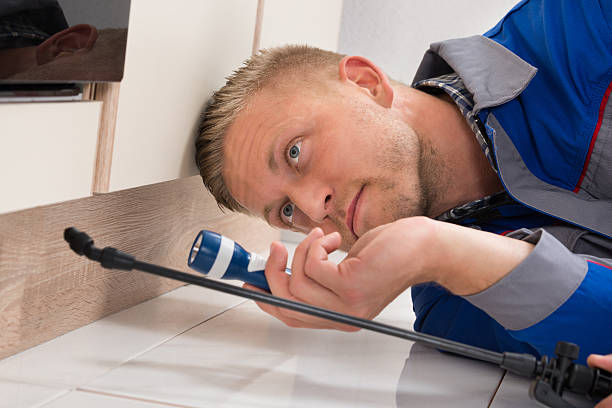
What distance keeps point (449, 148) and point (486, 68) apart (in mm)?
139

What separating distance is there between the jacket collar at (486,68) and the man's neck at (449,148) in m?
0.07

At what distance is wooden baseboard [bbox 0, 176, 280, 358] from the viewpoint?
0.81 metres

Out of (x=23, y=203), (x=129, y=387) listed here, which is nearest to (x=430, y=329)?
(x=129, y=387)

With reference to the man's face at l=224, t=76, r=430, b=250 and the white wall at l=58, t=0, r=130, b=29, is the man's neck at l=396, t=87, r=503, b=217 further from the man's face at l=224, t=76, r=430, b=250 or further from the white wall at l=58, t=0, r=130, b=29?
the white wall at l=58, t=0, r=130, b=29

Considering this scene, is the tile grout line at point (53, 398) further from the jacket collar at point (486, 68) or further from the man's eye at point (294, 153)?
the jacket collar at point (486, 68)

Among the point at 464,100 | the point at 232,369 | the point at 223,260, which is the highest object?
the point at 464,100

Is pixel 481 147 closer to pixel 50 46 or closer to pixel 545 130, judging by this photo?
pixel 545 130

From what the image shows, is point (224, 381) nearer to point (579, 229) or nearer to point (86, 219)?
point (86, 219)

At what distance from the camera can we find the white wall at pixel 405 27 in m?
1.83

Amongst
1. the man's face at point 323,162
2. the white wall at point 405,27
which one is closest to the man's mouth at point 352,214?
the man's face at point 323,162

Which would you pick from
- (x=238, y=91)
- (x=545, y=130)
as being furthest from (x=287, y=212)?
(x=545, y=130)

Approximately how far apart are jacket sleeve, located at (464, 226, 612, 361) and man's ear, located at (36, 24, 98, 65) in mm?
485

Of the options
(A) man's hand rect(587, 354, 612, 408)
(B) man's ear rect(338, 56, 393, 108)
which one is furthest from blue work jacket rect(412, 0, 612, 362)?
(A) man's hand rect(587, 354, 612, 408)

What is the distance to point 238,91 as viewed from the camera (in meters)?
1.04
